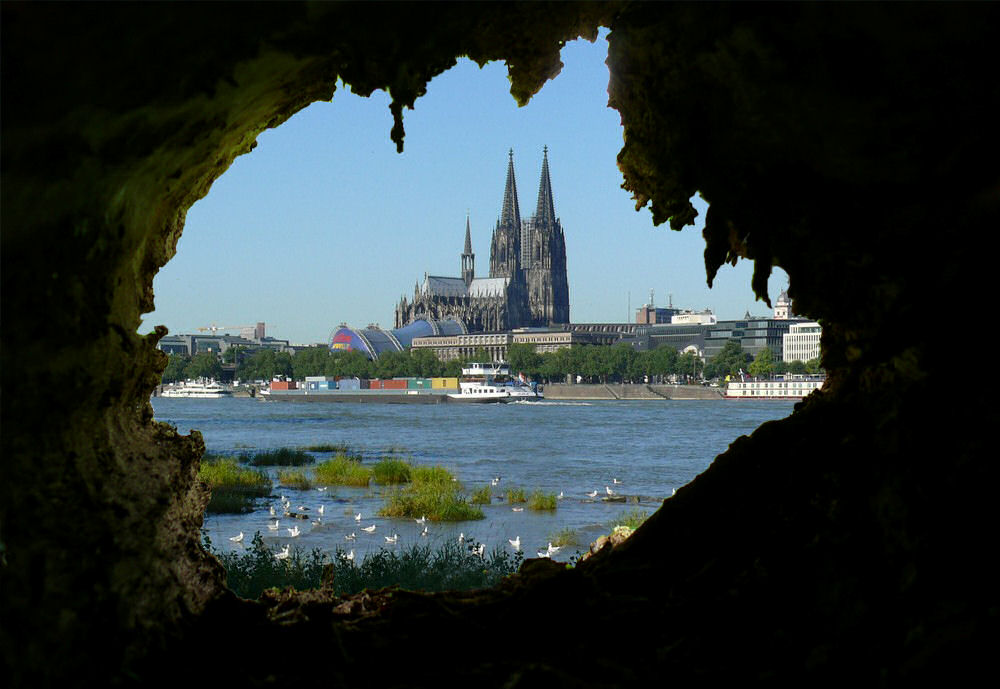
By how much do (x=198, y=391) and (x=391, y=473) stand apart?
11690cm

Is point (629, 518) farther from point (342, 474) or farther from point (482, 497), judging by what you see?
point (342, 474)

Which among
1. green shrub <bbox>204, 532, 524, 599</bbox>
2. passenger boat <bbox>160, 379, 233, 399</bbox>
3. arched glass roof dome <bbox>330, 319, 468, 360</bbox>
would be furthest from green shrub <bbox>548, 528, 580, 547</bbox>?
arched glass roof dome <bbox>330, 319, 468, 360</bbox>

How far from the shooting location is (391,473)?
23094mm

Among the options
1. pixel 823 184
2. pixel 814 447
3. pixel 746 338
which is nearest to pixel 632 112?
pixel 823 184

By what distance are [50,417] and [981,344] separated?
2.78 m

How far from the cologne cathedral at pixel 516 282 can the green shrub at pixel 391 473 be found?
136399mm

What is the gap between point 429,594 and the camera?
4465 millimetres

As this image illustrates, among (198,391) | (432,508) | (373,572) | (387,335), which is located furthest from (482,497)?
(387,335)

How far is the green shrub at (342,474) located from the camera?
22.6 meters

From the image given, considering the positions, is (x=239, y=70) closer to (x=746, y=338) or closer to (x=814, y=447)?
(x=814, y=447)

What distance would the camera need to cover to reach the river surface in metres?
15.2

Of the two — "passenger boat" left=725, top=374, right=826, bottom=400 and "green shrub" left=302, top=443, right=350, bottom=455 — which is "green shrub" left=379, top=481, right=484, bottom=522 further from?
"passenger boat" left=725, top=374, right=826, bottom=400

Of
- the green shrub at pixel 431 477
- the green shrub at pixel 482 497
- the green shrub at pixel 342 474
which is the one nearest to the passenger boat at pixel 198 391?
the green shrub at pixel 342 474

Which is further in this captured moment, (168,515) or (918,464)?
(168,515)
